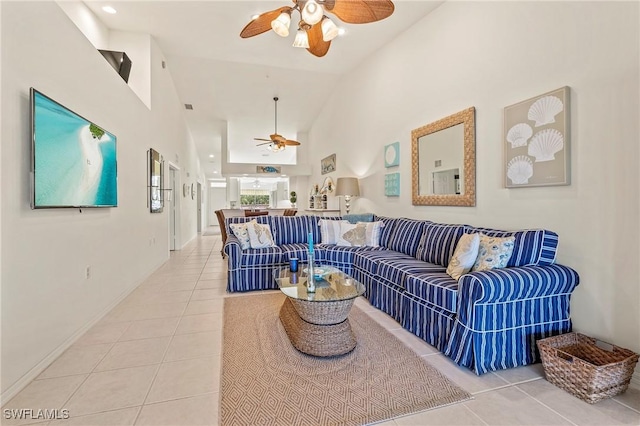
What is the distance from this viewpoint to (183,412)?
148cm

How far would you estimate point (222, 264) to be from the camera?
204 inches

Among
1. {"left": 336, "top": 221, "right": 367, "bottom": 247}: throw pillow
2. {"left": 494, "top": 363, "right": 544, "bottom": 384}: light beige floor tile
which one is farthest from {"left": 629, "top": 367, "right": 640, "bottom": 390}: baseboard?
{"left": 336, "top": 221, "right": 367, "bottom": 247}: throw pillow

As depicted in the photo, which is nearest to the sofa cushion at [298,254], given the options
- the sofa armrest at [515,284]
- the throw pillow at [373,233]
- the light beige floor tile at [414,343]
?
the throw pillow at [373,233]

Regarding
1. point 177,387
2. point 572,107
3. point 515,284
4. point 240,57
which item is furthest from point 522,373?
point 240,57

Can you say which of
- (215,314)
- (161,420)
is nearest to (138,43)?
(215,314)

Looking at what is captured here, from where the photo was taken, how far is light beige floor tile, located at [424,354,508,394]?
1.70m

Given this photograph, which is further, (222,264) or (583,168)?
(222,264)

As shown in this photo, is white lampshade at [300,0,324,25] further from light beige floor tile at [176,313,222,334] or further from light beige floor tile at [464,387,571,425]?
light beige floor tile at [464,387,571,425]

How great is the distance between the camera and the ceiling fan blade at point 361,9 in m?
2.21

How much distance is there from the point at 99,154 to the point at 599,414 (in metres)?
3.97

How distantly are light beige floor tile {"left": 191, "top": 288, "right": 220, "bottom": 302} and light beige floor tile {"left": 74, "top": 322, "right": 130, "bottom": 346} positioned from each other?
0.80 meters

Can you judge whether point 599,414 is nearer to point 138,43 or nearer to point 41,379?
point 41,379

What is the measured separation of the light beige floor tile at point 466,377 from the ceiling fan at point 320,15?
2589 millimetres

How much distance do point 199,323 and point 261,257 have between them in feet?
3.86
